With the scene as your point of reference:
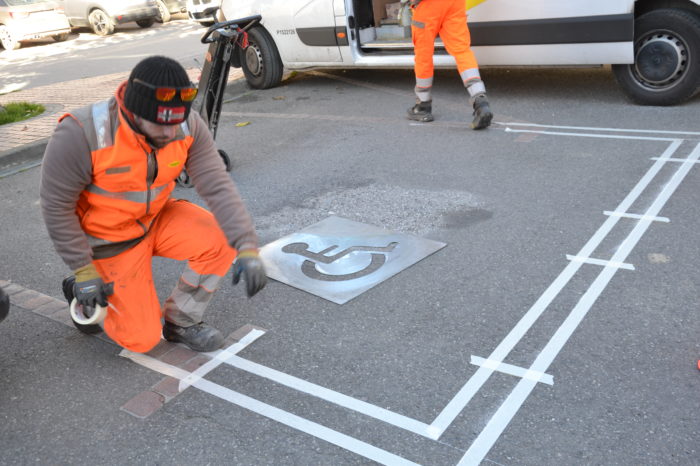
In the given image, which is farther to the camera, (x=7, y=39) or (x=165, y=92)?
(x=7, y=39)

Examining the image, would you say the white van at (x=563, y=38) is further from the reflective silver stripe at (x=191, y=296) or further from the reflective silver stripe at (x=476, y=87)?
the reflective silver stripe at (x=191, y=296)

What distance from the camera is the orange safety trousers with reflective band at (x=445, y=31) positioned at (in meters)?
6.32

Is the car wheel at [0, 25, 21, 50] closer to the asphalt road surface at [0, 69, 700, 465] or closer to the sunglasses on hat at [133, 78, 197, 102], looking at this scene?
the asphalt road surface at [0, 69, 700, 465]

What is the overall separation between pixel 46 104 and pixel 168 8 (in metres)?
11.9

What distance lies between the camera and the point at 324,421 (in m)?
2.81

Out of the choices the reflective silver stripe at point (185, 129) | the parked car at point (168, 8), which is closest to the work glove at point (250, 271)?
the reflective silver stripe at point (185, 129)

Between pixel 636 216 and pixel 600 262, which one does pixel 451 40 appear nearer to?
pixel 636 216

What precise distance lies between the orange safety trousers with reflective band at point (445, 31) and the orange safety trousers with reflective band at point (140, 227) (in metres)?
3.75

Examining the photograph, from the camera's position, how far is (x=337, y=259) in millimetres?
4180

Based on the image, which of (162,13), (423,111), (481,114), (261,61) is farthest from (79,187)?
(162,13)

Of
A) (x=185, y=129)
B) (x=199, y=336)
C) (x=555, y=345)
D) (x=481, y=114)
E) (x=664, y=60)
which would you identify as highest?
(x=185, y=129)

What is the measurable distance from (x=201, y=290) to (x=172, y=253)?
23 cm

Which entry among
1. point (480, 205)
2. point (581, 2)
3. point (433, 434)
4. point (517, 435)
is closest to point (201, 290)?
point (433, 434)

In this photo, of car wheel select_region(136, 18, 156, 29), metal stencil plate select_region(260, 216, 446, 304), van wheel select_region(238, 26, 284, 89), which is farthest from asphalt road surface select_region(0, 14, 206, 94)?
metal stencil plate select_region(260, 216, 446, 304)
